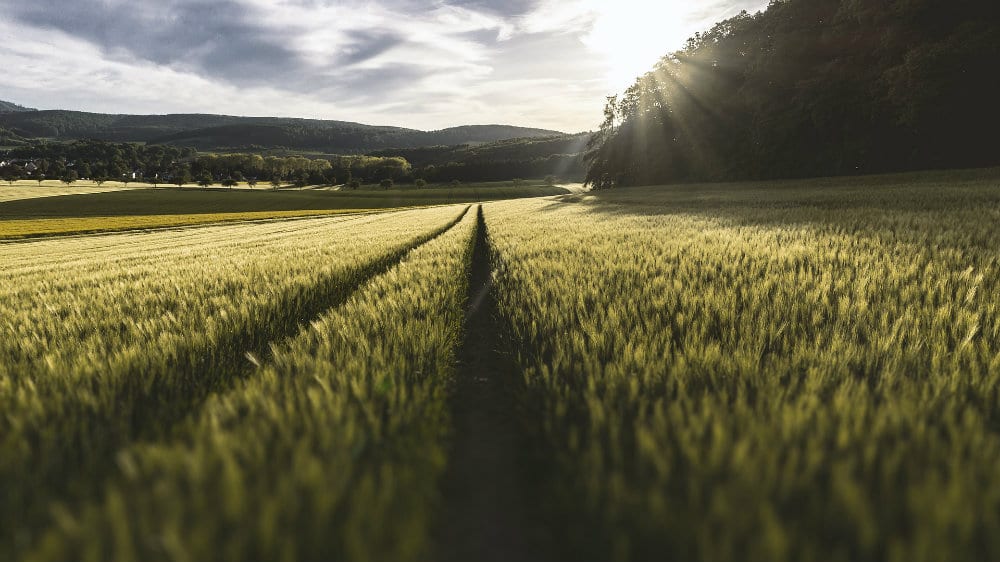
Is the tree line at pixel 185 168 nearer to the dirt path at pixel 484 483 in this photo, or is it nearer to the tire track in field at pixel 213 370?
the tire track in field at pixel 213 370

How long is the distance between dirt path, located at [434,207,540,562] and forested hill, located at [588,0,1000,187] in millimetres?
27545

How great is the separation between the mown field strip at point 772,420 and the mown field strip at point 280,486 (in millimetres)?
403

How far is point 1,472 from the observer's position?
1223mm

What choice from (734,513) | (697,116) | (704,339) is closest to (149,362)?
(734,513)

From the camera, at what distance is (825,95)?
88.8 ft

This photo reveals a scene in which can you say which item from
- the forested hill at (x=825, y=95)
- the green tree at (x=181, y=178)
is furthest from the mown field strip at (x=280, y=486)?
the green tree at (x=181, y=178)

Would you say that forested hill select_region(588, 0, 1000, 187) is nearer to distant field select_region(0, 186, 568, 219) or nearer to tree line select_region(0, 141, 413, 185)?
distant field select_region(0, 186, 568, 219)

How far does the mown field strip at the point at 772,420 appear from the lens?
2.77 ft

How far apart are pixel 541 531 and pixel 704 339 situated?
1279 mm

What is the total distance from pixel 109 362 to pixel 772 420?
2679 millimetres

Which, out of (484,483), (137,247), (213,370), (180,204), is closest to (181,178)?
(180,204)

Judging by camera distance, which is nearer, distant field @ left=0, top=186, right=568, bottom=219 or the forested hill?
the forested hill

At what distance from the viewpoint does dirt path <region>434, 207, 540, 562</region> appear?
4.25 ft

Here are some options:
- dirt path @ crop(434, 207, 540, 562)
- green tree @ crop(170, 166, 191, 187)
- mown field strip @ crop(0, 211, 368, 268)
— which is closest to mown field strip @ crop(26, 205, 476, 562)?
dirt path @ crop(434, 207, 540, 562)
